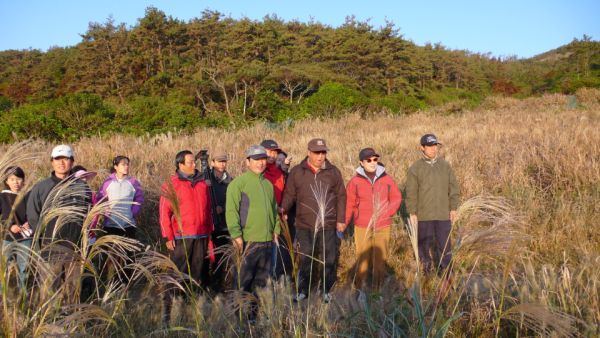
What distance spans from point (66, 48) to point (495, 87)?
4529cm

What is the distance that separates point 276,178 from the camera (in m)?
5.62

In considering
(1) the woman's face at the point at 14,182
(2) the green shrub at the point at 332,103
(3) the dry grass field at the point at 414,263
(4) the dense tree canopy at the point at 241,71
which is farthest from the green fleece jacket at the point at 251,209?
(4) the dense tree canopy at the point at 241,71

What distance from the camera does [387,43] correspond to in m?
39.8

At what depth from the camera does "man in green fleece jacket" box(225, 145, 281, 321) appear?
4.41 metres

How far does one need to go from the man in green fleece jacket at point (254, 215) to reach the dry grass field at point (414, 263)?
0.62 metres

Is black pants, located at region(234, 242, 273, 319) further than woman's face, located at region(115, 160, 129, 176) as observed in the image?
No


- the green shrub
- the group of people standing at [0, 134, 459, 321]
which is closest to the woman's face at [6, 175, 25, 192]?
the group of people standing at [0, 134, 459, 321]

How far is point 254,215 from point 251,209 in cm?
7

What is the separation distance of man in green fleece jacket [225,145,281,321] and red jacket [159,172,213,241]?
54 cm

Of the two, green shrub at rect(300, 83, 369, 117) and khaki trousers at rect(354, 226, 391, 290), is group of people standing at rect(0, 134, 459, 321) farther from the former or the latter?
green shrub at rect(300, 83, 369, 117)

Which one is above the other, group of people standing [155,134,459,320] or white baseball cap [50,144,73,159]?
white baseball cap [50,144,73,159]

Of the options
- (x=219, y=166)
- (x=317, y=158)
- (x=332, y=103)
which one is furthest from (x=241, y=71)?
(x=317, y=158)

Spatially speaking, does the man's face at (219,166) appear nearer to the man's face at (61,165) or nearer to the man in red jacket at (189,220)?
the man in red jacket at (189,220)

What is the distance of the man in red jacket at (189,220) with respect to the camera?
15.4 feet
